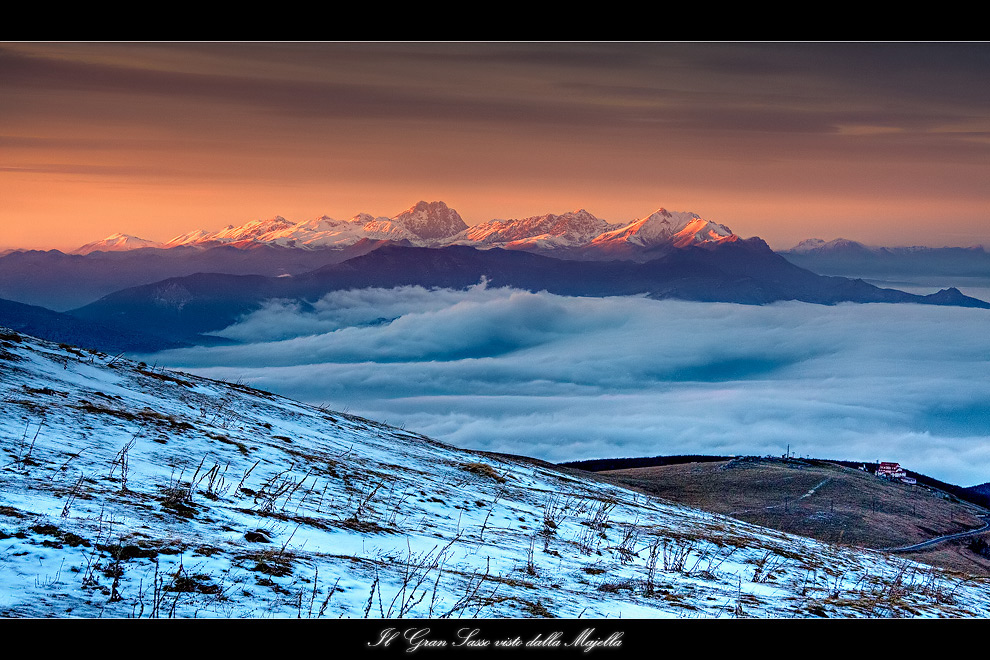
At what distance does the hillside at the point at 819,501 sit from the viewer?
52094 mm

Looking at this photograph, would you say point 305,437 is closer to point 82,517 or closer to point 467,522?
point 467,522

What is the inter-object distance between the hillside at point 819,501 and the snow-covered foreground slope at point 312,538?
2724 centimetres

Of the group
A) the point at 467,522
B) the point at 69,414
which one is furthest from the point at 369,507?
the point at 69,414

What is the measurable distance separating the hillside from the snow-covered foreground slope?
2724cm

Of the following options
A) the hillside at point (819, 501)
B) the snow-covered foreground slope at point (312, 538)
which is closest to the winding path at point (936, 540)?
the hillside at point (819, 501)

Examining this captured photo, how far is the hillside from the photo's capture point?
171ft

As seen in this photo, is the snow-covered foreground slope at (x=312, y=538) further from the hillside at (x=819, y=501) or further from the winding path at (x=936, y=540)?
the hillside at (x=819, y=501)

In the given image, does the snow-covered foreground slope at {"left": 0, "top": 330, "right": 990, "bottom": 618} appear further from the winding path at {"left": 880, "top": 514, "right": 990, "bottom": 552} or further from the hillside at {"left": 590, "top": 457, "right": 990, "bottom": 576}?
the hillside at {"left": 590, "top": 457, "right": 990, "bottom": 576}

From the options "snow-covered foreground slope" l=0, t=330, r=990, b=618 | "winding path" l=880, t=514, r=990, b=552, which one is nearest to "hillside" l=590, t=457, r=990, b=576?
"winding path" l=880, t=514, r=990, b=552

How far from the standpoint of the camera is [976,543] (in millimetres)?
57031

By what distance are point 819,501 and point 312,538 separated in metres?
58.6

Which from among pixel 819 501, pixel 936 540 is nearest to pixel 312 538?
pixel 936 540

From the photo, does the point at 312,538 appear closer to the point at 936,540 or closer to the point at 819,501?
the point at 936,540

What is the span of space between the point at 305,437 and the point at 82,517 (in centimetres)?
1737
